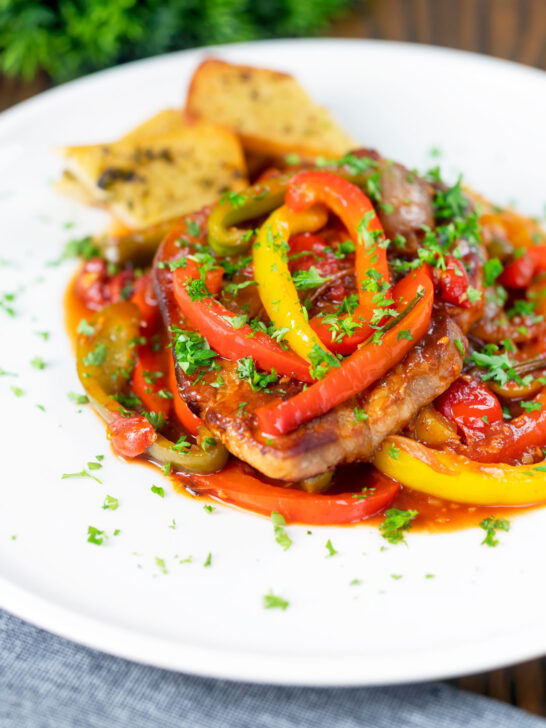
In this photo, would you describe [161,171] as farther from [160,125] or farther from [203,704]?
[203,704]

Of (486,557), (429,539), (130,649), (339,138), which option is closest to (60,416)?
(130,649)

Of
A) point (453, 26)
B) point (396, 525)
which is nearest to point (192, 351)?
point (396, 525)

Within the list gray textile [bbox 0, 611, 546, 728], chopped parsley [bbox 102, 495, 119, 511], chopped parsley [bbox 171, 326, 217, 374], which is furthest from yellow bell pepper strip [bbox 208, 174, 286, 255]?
gray textile [bbox 0, 611, 546, 728]

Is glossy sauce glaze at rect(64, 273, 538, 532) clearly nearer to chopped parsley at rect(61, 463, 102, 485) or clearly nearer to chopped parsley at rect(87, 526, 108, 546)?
chopped parsley at rect(61, 463, 102, 485)

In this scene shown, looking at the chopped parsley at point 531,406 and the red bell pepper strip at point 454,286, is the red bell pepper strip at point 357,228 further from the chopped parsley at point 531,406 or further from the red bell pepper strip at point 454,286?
the chopped parsley at point 531,406

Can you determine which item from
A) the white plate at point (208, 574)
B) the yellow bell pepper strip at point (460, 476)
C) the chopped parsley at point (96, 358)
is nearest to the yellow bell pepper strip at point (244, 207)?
the chopped parsley at point (96, 358)
